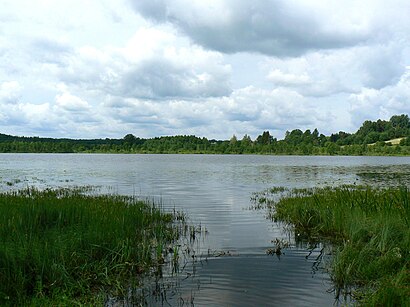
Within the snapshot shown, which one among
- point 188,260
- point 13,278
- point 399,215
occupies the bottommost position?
point 188,260

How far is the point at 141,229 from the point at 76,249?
579 centimetres

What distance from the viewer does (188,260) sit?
14.6 meters

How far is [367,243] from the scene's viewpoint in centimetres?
1327

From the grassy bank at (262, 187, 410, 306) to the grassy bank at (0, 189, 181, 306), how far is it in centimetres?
680

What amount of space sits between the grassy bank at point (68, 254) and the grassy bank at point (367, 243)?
680 cm

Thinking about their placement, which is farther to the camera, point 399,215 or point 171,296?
point 399,215

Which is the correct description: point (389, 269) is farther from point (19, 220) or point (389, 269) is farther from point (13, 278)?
point (19, 220)

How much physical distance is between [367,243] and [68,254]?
10382 mm

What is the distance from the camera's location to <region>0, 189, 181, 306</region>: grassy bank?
9.59 m

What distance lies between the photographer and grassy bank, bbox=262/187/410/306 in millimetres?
9898

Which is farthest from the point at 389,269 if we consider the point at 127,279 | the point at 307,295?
the point at 127,279

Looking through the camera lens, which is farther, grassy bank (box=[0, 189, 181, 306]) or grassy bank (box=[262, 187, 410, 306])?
grassy bank (box=[262, 187, 410, 306])

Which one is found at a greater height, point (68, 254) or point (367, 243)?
point (367, 243)

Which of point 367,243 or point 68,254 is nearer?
point 68,254
